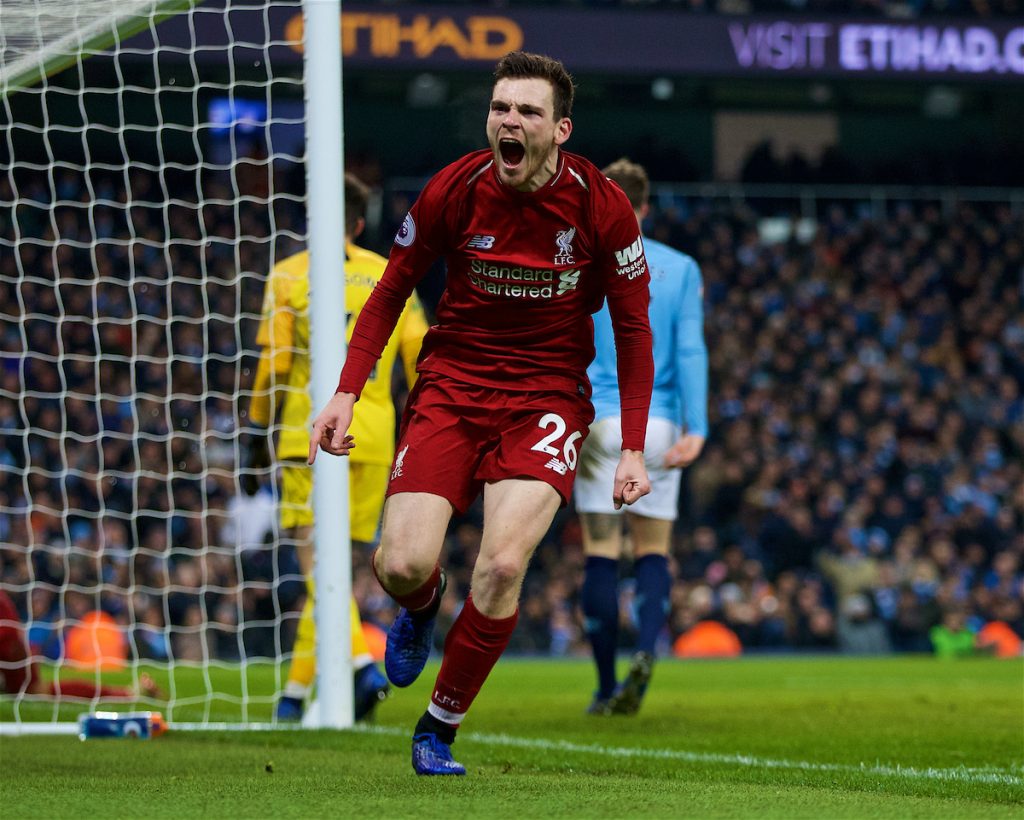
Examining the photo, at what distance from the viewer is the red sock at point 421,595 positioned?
4.79 meters

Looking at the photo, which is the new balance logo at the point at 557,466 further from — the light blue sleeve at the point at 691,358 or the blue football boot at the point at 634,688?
the light blue sleeve at the point at 691,358

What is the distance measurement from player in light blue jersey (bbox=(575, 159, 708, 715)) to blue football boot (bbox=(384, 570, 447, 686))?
208cm

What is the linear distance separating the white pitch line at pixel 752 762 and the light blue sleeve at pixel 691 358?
1.73 metres

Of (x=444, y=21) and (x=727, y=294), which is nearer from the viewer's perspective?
(x=444, y=21)

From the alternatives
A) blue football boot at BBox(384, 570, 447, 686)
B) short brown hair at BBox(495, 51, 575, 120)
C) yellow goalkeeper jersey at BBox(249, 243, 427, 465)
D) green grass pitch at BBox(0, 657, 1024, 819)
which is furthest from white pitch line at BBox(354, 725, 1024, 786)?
short brown hair at BBox(495, 51, 575, 120)

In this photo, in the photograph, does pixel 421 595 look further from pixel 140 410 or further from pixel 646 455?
pixel 140 410

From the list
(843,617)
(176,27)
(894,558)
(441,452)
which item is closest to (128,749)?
(441,452)

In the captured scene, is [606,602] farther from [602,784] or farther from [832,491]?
[832,491]

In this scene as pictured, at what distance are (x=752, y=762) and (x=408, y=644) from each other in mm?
1189

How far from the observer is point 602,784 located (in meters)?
4.40

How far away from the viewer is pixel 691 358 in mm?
7188

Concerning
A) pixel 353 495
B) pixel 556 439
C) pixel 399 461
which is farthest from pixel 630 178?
pixel 399 461

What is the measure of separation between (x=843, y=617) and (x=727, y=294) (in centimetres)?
622

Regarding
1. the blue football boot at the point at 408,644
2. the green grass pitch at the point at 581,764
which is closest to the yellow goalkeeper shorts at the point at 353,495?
the green grass pitch at the point at 581,764
